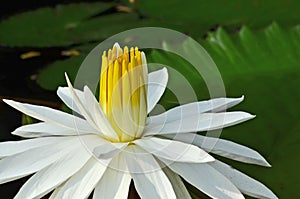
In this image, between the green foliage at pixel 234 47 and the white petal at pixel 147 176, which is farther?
the green foliage at pixel 234 47

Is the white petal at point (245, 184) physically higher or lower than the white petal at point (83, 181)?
lower

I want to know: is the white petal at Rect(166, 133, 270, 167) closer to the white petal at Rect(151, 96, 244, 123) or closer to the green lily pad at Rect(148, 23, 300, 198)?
the white petal at Rect(151, 96, 244, 123)

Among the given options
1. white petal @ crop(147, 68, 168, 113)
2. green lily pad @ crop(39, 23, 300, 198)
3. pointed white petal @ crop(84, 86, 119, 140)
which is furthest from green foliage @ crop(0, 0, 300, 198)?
pointed white petal @ crop(84, 86, 119, 140)

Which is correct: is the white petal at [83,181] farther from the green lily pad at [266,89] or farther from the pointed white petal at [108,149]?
the green lily pad at [266,89]

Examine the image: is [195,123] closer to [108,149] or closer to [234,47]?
[108,149]

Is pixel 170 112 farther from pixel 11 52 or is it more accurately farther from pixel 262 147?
pixel 11 52

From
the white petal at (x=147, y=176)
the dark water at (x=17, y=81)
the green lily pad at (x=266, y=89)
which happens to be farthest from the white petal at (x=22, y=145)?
the dark water at (x=17, y=81)
